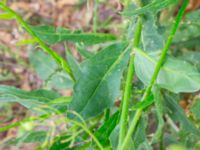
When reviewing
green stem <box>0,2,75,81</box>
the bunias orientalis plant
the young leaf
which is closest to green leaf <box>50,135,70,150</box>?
the bunias orientalis plant

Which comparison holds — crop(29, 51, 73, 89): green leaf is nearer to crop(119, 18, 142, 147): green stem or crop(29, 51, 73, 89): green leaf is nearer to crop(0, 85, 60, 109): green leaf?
crop(0, 85, 60, 109): green leaf

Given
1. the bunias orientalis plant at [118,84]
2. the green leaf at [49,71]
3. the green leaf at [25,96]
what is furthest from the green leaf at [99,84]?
the green leaf at [49,71]

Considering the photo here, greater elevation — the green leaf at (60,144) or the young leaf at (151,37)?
the young leaf at (151,37)

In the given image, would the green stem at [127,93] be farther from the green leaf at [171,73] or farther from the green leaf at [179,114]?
the green leaf at [179,114]

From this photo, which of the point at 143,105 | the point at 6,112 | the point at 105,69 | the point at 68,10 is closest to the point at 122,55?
the point at 105,69

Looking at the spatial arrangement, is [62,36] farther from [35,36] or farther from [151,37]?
[151,37]

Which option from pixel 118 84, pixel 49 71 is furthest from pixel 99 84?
pixel 49 71
